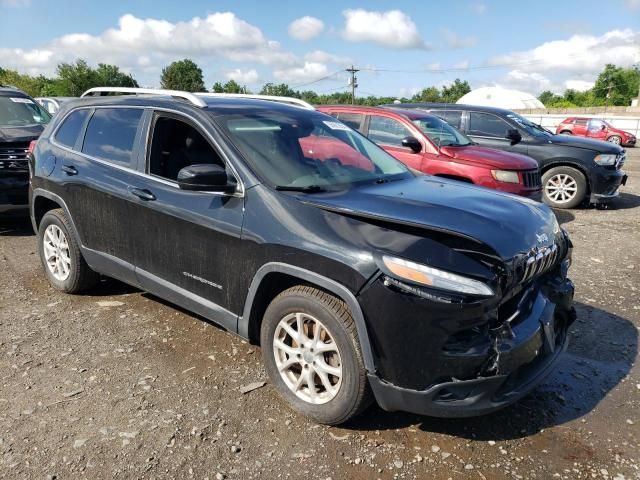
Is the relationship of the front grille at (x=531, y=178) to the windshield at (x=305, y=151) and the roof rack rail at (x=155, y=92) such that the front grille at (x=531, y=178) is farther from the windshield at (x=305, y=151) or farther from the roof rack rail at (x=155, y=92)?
the roof rack rail at (x=155, y=92)

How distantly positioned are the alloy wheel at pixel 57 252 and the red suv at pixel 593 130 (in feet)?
87.2

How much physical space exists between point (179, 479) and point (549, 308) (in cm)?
215

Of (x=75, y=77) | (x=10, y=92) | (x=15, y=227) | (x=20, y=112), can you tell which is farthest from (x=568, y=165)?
(x=75, y=77)

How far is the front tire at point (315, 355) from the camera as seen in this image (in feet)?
8.86

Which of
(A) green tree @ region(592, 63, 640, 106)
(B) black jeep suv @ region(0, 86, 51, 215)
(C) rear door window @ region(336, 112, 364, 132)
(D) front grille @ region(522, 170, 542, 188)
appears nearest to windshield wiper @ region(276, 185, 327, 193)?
(D) front grille @ region(522, 170, 542, 188)

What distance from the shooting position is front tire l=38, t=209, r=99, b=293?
15.2 feet

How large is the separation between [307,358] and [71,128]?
10.7ft

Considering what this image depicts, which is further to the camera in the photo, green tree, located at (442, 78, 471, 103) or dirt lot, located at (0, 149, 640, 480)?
green tree, located at (442, 78, 471, 103)

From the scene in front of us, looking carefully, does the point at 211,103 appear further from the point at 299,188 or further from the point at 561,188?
the point at 561,188

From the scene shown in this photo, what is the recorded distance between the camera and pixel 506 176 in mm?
7129

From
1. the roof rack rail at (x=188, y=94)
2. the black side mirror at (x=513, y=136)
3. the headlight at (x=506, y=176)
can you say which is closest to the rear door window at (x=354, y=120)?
the headlight at (x=506, y=176)

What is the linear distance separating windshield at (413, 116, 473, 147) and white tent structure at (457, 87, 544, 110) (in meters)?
64.5

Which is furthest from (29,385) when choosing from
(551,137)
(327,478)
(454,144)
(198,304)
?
(551,137)

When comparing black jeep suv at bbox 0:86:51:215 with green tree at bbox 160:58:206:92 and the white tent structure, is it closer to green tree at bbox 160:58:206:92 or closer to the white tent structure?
the white tent structure
